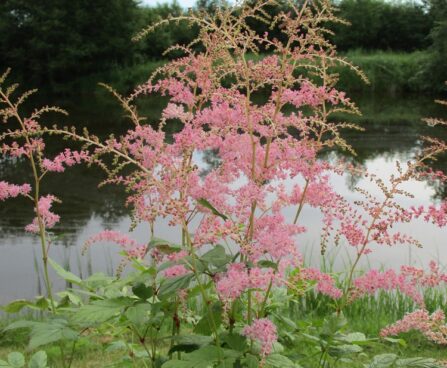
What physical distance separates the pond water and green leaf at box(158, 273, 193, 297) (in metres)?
0.93

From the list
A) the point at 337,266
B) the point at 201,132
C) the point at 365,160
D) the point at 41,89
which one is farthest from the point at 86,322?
the point at 41,89

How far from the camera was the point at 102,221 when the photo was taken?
1010cm

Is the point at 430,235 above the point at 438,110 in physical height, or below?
below

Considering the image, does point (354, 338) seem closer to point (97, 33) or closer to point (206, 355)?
point (206, 355)

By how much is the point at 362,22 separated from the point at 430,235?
34.3 metres

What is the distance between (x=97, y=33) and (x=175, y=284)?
38.2 meters

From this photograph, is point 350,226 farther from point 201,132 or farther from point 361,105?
point 361,105

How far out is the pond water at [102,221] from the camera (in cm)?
739

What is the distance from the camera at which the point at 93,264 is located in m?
7.55

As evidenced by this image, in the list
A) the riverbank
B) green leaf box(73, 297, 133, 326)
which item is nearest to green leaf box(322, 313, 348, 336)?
green leaf box(73, 297, 133, 326)

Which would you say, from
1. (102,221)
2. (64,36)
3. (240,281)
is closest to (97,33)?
(64,36)

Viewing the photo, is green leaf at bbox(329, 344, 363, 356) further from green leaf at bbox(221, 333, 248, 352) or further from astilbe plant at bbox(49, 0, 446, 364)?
green leaf at bbox(221, 333, 248, 352)

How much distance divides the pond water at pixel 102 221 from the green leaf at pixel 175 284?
93 cm

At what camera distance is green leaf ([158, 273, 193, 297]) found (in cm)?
217
